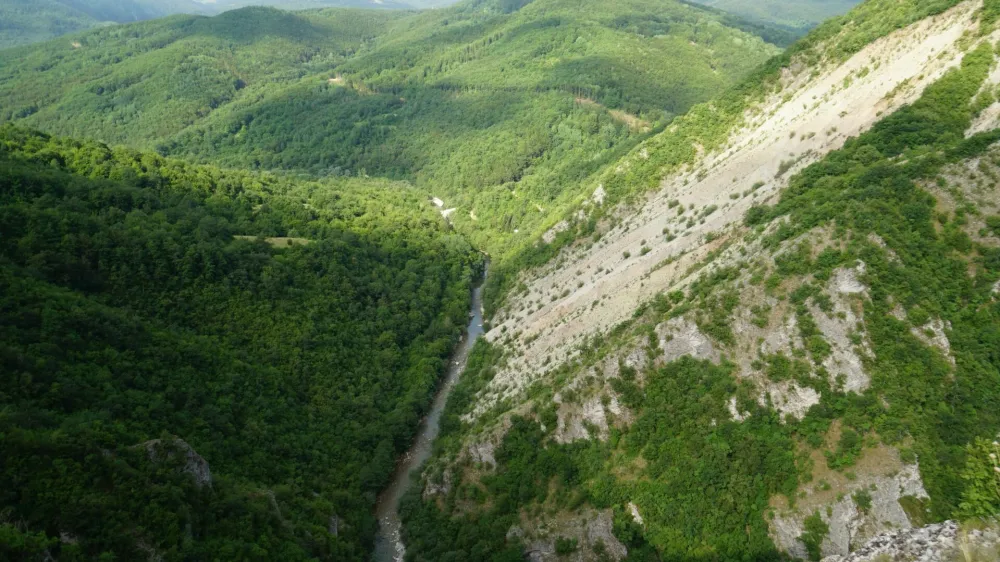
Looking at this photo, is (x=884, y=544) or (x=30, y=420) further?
(x=30, y=420)

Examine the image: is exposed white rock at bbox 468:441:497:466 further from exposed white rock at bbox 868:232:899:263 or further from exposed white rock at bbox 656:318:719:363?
exposed white rock at bbox 868:232:899:263

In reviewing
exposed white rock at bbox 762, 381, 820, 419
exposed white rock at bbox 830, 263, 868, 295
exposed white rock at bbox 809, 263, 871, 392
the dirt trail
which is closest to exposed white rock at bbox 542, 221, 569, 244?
the dirt trail

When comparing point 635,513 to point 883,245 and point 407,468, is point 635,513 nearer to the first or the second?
point 883,245

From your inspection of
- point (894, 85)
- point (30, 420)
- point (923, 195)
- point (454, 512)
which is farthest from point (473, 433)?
point (894, 85)

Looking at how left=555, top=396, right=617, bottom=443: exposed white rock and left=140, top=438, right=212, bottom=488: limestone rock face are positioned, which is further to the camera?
left=555, top=396, right=617, bottom=443: exposed white rock

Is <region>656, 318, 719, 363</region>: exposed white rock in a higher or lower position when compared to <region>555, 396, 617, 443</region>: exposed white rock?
higher

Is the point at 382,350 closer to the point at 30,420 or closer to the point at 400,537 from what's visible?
the point at 400,537
